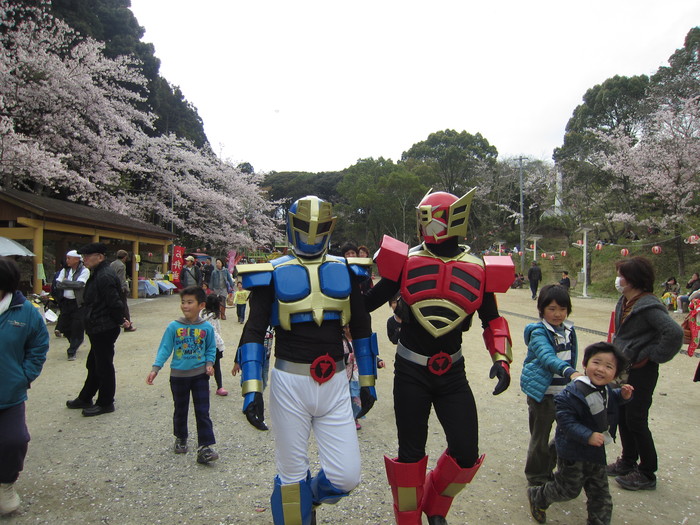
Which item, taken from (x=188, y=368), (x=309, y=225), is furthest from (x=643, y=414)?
(x=188, y=368)

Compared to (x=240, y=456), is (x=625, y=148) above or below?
above

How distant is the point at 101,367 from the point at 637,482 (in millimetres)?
4907

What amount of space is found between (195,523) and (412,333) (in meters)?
1.80

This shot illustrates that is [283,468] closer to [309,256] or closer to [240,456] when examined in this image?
[309,256]

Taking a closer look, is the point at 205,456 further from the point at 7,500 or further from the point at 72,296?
the point at 72,296

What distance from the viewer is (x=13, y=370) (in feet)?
9.49

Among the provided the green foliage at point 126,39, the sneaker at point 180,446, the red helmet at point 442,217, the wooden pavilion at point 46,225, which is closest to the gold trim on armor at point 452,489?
the red helmet at point 442,217

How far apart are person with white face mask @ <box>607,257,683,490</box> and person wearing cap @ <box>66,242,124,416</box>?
15.2ft

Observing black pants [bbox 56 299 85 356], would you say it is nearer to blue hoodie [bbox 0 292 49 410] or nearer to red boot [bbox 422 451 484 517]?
blue hoodie [bbox 0 292 49 410]

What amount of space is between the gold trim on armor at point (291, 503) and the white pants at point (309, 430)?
36 mm

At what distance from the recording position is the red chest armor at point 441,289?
8.94 ft

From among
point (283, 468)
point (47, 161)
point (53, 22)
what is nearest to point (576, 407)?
point (283, 468)

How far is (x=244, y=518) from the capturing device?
290 centimetres

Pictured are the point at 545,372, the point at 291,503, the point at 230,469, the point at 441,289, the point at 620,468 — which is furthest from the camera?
the point at 230,469
